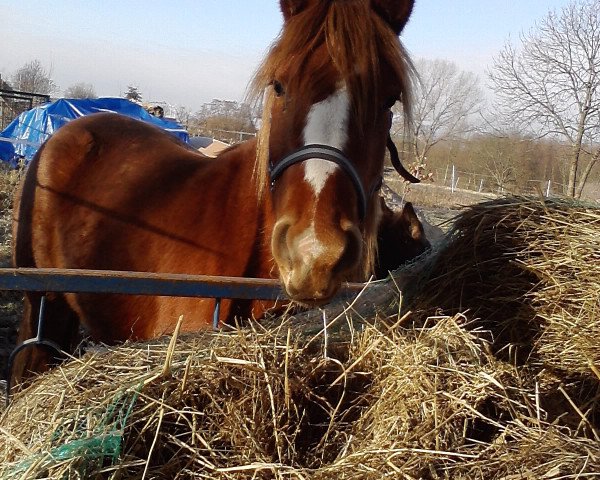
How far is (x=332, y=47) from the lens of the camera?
6.81 ft

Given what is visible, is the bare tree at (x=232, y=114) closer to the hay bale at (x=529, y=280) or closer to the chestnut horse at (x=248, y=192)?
the chestnut horse at (x=248, y=192)

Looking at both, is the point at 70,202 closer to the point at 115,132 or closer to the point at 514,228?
the point at 115,132

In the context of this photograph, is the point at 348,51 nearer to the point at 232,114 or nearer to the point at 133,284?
the point at 133,284

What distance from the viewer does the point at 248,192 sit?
8.75 ft

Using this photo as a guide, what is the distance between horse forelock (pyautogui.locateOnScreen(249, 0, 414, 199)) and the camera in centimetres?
205

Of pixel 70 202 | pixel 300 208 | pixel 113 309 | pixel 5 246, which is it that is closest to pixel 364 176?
pixel 300 208

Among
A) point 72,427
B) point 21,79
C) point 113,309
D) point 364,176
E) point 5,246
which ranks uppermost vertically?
point 21,79

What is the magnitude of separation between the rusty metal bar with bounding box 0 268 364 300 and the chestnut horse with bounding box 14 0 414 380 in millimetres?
263

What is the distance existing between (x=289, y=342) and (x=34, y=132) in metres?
16.6

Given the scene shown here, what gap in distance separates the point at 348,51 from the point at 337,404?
54.2 inches

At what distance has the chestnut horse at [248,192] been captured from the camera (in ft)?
6.03

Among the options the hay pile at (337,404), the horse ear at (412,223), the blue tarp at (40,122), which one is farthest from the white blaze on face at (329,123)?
the blue tarp at (40,122)

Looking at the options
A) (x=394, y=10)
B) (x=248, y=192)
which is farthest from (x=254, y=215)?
(x=394, y=10)

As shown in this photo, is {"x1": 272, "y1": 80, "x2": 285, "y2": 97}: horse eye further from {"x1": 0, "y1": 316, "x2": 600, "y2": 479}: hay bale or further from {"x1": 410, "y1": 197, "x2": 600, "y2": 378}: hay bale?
{"x1": 0, "y1": 316, "x2": 600, "y2": 479}: hay bale
